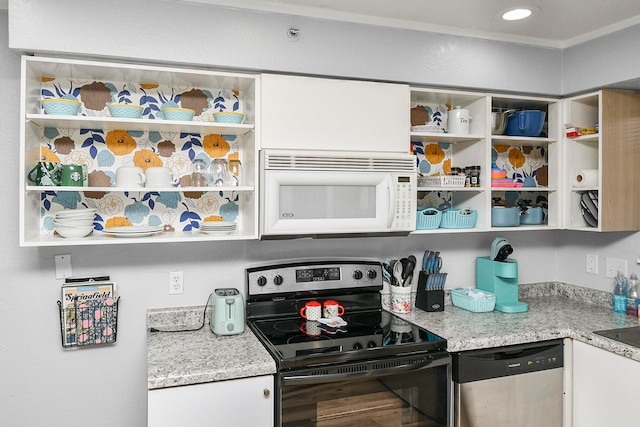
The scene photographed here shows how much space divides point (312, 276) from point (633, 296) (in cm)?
174

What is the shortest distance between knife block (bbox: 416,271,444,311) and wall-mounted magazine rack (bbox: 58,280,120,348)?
1.56 m

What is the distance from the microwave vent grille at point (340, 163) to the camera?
215 cm

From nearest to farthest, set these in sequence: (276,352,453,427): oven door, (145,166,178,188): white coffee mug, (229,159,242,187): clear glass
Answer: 1. (276,352,453,427): oven door
2. (145,166,178,188): white coffee mug
3. (229,159,242,187): clear glass

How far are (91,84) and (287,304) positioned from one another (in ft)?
Answer: 4.58

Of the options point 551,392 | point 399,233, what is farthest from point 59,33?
point 551,392

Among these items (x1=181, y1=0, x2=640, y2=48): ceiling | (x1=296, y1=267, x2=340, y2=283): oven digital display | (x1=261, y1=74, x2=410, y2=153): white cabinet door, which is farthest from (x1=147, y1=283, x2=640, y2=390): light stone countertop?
(x1=181, y1=0, x2=640, y2=48): ceiling

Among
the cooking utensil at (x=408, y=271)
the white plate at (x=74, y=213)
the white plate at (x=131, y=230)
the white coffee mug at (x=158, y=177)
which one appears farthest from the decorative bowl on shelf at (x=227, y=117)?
the cooking utensil at (x=408, y=271)

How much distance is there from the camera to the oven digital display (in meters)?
2.49

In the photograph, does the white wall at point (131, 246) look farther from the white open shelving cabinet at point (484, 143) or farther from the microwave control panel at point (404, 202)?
the microwave control panel at point (404, 202)

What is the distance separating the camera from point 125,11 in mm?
1978

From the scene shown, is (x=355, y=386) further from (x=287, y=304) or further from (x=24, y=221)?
(x=24, y=221)

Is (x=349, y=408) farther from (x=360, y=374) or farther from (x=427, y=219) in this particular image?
(x=427, y=219)

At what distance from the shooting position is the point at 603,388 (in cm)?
218

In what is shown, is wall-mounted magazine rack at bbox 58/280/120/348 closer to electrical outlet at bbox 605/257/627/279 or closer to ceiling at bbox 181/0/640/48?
ceiling at bbox 181/0/640/48
